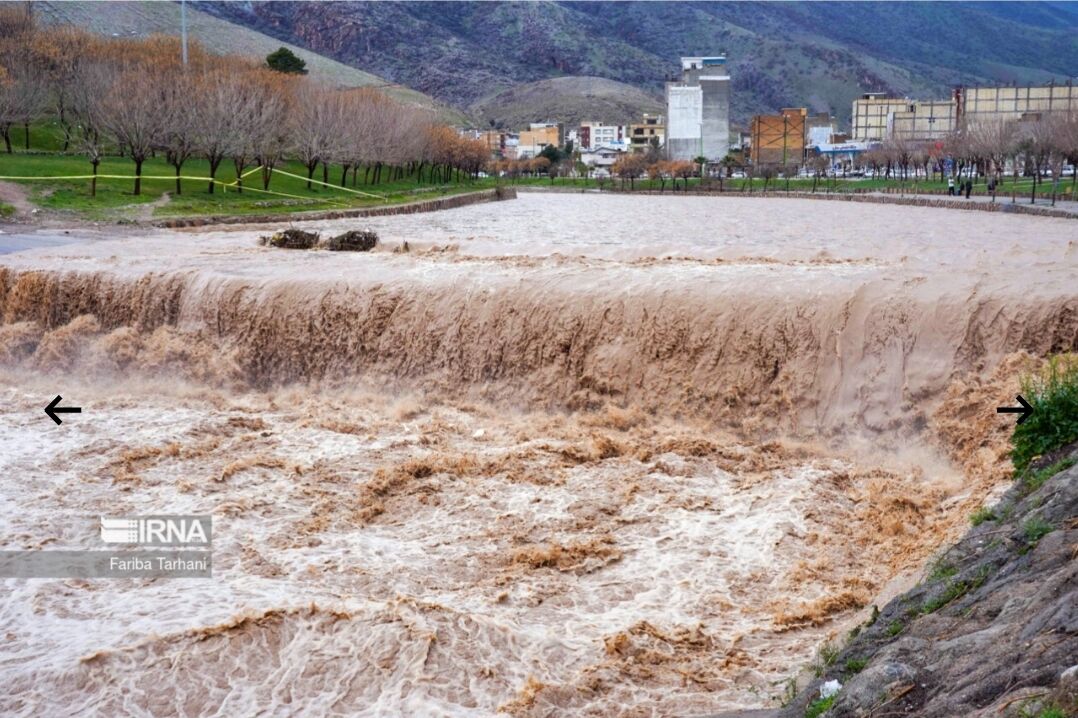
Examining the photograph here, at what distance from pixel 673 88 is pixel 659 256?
463 feet

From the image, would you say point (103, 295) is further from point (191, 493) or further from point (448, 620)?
point (448, 620)

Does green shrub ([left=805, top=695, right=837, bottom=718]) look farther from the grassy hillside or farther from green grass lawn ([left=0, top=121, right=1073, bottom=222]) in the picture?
the grassy hillside

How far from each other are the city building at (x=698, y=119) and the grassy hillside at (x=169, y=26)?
111 ft

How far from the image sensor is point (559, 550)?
1054cm

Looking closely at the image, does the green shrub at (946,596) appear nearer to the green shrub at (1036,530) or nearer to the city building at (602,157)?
the green shrub at (1036,530)

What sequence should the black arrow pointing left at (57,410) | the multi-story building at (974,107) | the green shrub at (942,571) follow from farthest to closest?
the multi-story building at (974,107) < the black arrow pointing left at (57,410) < the green shrub at (942,571)

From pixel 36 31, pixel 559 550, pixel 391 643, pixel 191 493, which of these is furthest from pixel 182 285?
pixel 36 31

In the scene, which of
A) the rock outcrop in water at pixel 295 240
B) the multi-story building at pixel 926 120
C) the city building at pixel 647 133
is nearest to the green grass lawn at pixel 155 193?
the rock outcrop in water at pixel 295 240

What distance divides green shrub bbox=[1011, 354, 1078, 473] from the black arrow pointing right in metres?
0.05

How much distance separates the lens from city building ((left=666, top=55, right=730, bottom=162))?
157750 mm

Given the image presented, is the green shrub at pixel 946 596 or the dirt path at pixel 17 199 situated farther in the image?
the dirt path at pixel 17 199

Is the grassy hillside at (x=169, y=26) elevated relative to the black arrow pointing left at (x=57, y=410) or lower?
elevated

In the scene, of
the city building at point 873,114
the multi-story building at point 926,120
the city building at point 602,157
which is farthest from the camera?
the city building at point 873,114

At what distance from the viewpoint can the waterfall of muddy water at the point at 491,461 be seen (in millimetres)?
8305
